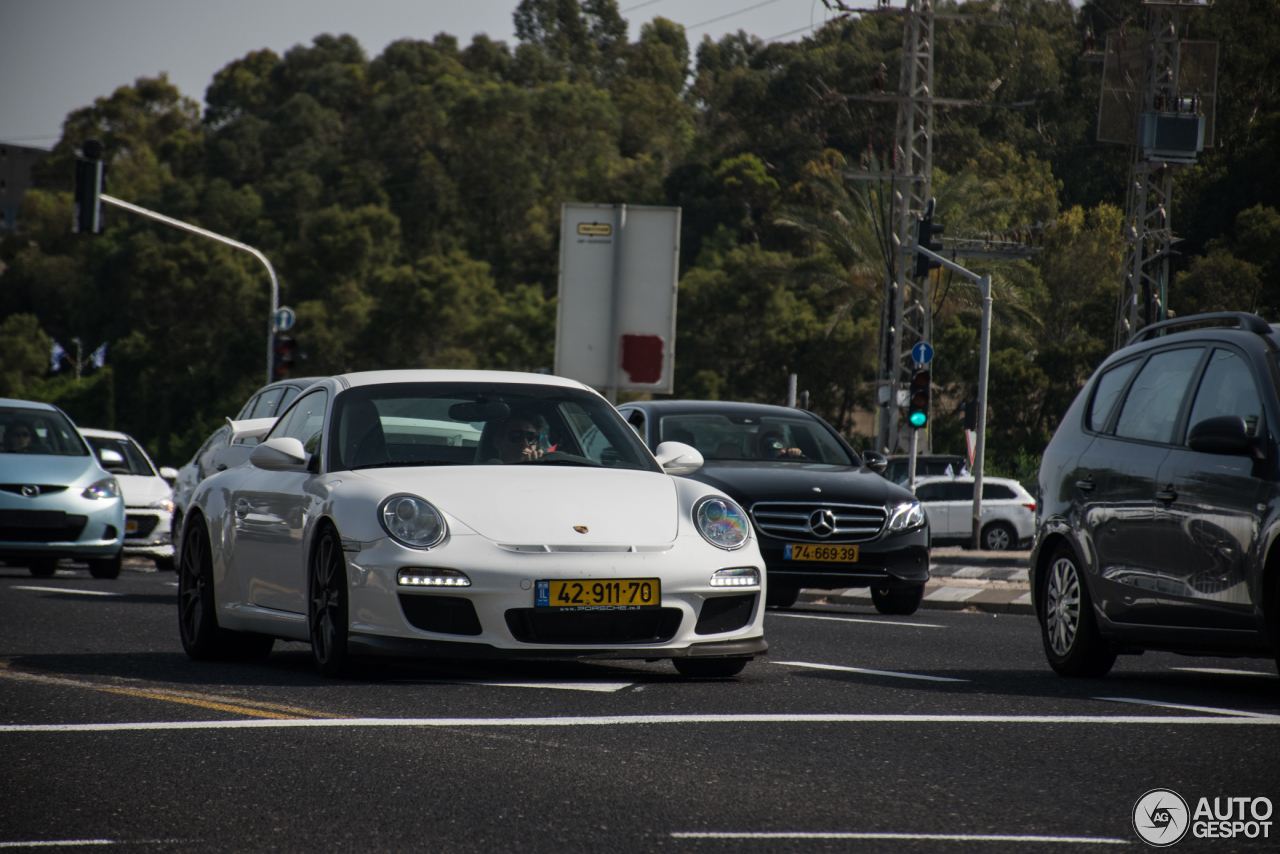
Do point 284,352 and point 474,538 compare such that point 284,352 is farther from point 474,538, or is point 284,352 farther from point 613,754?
point 613,754

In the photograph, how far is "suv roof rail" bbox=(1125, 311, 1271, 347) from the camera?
25.4ft

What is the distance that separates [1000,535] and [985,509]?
0.63 m

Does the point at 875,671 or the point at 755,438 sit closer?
the point at 875,671

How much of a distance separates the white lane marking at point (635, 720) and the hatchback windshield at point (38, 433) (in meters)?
11.2

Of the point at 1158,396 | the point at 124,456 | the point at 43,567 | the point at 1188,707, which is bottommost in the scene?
Answer: the point at 43,567

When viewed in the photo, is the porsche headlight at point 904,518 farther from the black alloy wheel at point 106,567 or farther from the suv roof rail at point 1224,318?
the black alloy wheel at point 106,567

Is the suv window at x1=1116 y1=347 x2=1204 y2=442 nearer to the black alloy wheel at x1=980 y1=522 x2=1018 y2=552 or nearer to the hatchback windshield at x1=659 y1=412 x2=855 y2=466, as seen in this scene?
the hatchback windshield at x1=659 y1=412 x2=855 y2=466

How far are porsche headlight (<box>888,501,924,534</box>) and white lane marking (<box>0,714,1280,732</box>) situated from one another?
6.29m

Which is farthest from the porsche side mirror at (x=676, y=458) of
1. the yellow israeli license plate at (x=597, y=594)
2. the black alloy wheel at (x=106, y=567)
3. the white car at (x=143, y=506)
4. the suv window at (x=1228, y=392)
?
the white car at (x=143, y=506)

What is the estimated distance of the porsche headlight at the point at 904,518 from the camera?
13.3 metres

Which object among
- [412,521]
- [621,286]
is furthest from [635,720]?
[621,286]

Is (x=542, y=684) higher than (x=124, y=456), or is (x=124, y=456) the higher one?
(x=542, y=684)

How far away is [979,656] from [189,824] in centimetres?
615

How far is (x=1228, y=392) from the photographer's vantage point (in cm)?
771
